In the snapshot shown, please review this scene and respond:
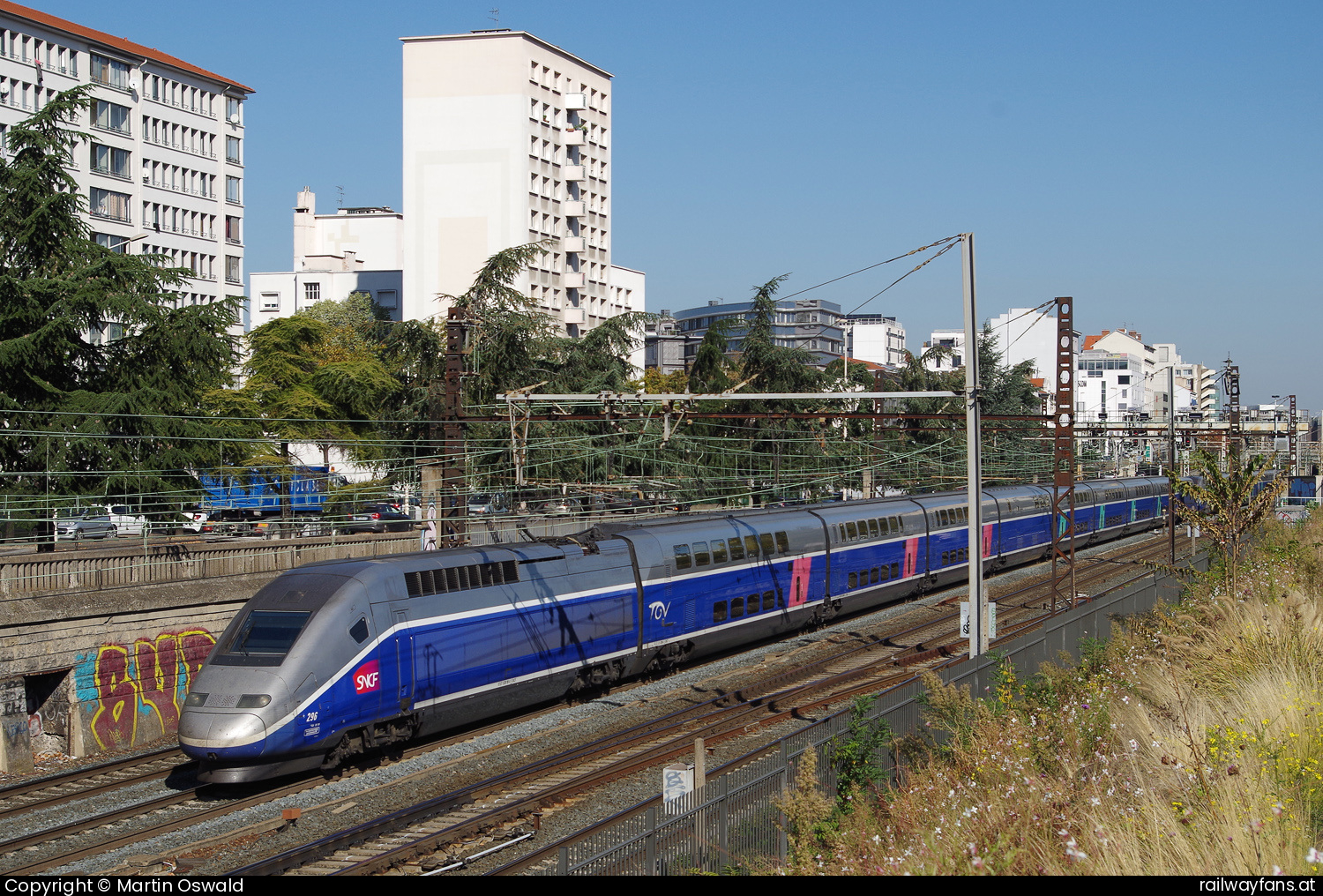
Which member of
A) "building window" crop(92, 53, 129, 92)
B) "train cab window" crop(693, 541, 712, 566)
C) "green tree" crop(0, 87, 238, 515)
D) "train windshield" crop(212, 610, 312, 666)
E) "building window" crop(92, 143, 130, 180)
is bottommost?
"train windshield" crop(212, 610, 312, 666)

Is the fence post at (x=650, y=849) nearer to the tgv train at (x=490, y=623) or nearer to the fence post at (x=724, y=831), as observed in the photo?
the fence post at (x=724, y=831)

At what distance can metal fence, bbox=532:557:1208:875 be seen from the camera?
10.4 m

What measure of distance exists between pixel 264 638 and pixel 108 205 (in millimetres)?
64700

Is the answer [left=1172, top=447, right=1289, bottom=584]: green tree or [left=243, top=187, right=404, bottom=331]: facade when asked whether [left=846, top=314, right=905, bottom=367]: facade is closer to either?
[left=243, top=187, right=404, bottom=331]: facade

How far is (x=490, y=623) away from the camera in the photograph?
19.0 metres

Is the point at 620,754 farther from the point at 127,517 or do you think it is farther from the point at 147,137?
the point at 147,137

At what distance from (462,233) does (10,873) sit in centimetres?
7380

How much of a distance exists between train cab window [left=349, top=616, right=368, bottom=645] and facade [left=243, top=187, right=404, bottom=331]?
288 feet

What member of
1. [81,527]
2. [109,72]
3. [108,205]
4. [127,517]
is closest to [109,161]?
[108,205]

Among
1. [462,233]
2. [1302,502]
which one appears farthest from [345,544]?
[1302,502]

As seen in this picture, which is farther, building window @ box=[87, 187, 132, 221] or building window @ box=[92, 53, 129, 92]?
building window @ box=[92, 53, 129, 92]

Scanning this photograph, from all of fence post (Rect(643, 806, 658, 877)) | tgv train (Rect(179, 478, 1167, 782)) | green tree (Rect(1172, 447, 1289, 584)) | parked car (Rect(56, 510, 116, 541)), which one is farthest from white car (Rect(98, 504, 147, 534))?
green tree (Rect(1172, 447, 1289, 584))

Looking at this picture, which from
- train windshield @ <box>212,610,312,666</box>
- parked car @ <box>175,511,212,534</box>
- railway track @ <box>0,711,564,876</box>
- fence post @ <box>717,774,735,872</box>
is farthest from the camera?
parked car @ <box>175,511,212,534</box>

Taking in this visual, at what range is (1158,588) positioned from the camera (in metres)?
27.3
